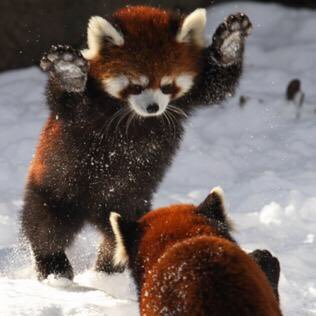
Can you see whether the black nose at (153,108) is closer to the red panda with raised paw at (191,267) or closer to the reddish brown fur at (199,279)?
the red panda with raised paw at (191,267)

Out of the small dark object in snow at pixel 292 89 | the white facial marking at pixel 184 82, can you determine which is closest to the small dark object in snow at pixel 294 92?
the small dark object in snow at pixel 292 89

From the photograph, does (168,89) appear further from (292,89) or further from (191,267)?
(292,89)

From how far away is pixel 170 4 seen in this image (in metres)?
7.25

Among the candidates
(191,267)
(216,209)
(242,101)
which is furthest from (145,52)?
(242,101)

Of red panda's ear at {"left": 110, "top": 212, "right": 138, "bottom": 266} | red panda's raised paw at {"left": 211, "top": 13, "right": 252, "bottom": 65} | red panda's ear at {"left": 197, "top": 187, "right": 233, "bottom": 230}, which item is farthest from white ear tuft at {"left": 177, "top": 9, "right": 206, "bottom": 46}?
red panda's ear at {"left": 110, "top": 212, "right": 138, "bottom": 266}

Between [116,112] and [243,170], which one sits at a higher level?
[116,112]

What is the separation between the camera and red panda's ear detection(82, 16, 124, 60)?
3.50 metres

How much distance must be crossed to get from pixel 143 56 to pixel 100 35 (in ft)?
0.74

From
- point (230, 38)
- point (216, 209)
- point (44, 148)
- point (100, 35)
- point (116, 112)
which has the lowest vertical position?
point (44, 148)

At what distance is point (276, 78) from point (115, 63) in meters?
3.46

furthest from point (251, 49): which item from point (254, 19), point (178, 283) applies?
point (178, 283)

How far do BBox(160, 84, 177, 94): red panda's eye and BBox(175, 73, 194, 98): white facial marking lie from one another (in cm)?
3

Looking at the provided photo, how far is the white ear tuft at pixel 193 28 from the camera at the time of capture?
3.63 meters

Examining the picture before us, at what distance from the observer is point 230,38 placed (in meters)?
3.79
